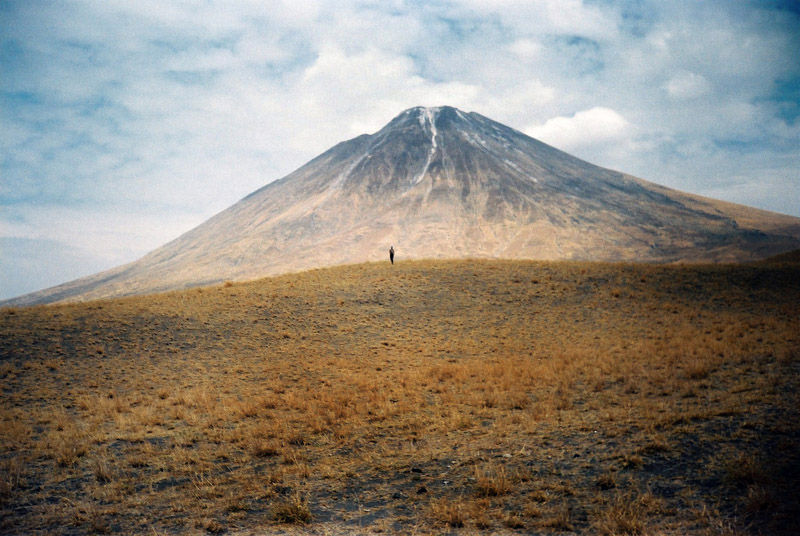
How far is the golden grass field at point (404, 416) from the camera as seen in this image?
19.7 feet

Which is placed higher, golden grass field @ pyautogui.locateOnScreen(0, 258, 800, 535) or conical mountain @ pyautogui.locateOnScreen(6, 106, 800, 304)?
conical mountain @ pyautogui.locateOnScreen(6, 106, 800, 304)

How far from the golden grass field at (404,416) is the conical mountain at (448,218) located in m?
90.5

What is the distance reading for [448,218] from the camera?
140 meters

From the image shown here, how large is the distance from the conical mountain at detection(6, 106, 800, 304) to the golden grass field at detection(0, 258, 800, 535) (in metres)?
90.5

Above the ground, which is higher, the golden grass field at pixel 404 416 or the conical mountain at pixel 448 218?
the conical mountain at pixel 448 218

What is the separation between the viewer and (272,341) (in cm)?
2034

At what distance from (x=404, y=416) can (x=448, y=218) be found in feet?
432

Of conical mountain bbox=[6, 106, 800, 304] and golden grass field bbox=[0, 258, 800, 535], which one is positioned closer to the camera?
golden grass field bbox=[0, 258, 800, 535]

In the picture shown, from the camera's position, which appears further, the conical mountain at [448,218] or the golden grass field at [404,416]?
the conical mountain at [448,218]

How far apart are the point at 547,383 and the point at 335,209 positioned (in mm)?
147760

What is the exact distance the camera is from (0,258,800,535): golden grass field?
600 centimetres

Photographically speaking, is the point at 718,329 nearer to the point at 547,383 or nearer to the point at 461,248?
the point at 547,383

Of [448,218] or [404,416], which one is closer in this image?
[404,416]

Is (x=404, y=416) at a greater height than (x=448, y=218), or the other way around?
(x=448, y=218)
